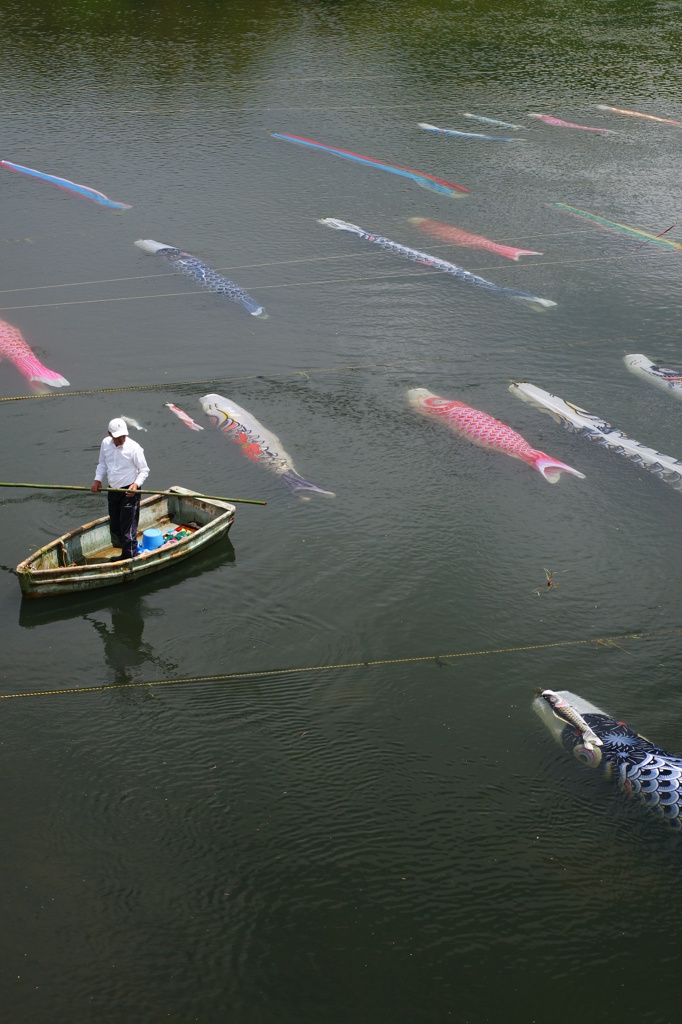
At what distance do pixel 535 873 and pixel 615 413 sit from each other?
10.9 metres

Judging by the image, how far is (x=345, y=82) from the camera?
38000 millimetres

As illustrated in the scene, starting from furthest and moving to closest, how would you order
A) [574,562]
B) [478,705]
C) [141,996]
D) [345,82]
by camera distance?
[345,82], [574,562], [478,705], [141,996]

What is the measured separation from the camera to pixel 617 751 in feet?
40.6

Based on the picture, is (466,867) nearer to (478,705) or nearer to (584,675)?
(478,705)

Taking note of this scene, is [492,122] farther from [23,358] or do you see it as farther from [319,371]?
[23,358]

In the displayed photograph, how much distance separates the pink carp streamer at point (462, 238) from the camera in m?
26.5

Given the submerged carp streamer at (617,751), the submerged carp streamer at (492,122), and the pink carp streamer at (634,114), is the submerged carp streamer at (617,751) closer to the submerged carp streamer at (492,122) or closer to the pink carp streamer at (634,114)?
the submerged carp streamer at (492,122)

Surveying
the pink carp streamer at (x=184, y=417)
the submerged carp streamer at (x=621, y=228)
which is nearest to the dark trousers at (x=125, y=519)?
the pink carp streamer at (x=184, y=417)

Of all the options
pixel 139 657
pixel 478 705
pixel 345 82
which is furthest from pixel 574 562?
pixel 345 82

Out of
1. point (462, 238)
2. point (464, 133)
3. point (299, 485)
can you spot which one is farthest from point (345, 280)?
point (464, 133)

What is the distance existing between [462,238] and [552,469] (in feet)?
35.7

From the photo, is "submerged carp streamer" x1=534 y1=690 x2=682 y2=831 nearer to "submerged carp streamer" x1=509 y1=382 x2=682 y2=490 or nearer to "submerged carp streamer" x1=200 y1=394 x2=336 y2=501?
"submerged carp streamer" x1=200 y1=394 x2=336 y2=501

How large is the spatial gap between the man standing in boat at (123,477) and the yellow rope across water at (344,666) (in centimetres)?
226

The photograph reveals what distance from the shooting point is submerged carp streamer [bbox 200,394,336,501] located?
58.0 feet
